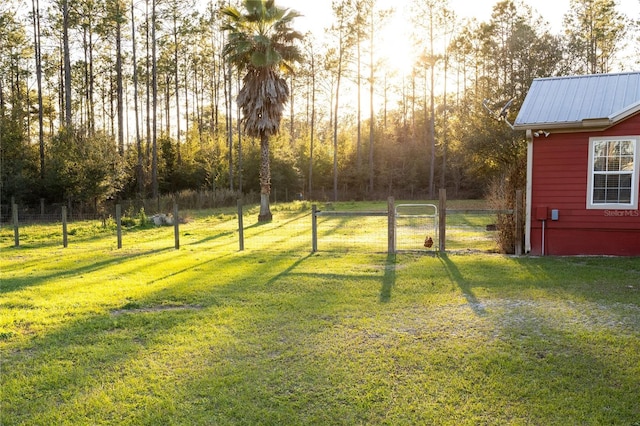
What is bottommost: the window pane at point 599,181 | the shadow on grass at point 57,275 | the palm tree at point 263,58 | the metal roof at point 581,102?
the shadow on grass at point 57,275

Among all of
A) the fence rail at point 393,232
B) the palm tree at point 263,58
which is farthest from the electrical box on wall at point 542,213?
the palm tree at point 263,58

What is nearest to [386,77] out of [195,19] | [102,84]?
[195,19]

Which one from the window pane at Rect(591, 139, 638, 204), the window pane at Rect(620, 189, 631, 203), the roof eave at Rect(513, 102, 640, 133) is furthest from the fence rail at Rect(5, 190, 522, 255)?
the window pane at Rect(620, 189, 631, 203)

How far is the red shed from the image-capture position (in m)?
9.65

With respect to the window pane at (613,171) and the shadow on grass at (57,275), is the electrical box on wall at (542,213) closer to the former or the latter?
the window pane at (613,171)

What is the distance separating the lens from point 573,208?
10039 millimetres

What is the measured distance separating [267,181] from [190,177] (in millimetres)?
14282

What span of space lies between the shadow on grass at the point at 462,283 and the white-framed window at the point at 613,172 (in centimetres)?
337

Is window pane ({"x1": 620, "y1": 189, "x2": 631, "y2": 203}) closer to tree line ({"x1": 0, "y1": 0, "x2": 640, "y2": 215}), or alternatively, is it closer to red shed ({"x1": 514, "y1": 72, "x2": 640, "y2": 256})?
red shed ({"x1": 514, "y1": 72, "x2": 640, "y2": 256})

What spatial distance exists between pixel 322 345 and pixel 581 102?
9149 millimetres

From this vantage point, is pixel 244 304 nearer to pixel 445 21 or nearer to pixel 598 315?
pixel 598 315

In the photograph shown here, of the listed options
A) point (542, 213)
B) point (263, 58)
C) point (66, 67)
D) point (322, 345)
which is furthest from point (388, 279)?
point (66, 67)

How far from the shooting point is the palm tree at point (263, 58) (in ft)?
67.6

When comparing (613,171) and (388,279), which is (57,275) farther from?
(613,171)
